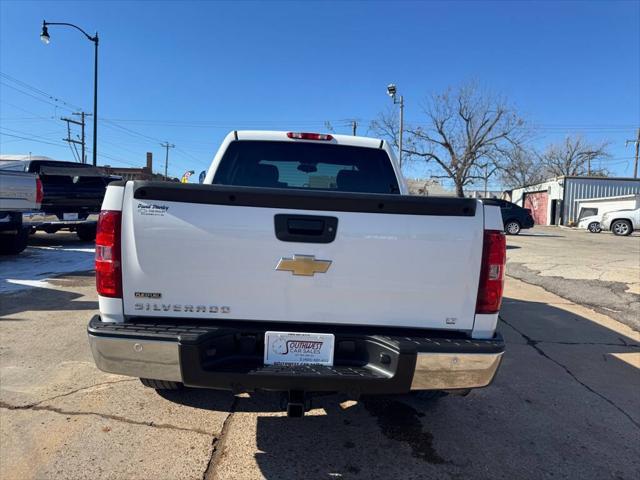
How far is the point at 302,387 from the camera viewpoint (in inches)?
89.7

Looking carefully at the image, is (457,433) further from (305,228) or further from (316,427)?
(305,228)

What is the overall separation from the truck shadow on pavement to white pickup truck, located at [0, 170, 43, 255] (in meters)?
7.49

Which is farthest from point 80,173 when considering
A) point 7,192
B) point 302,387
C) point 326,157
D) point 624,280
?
point 624,280

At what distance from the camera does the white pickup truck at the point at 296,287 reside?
2289mm

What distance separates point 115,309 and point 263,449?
4.34 ft

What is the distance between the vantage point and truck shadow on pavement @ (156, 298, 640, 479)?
2.71 meters

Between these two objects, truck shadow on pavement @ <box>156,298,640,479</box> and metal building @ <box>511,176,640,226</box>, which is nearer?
truck shadow on pavement @ <box>156,298,640,479</box>

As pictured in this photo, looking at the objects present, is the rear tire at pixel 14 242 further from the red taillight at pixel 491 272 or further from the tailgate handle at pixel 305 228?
the red taillight at pixel 491 272

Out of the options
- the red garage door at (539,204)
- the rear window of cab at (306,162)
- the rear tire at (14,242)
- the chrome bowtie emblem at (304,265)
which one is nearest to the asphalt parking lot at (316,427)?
the chrome bowtie emblem at (304,265)

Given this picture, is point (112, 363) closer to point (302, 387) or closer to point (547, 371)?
point (302, 387)

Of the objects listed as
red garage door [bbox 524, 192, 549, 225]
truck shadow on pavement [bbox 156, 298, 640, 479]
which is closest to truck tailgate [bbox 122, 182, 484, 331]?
truck shadow on pavement [bbox 156, 298, 640, 479]

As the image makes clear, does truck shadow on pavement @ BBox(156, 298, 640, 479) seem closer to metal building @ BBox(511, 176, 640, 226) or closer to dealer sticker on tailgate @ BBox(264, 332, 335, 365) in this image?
dealer sticker on tailgate @ BBox(264, 332, 335, 365)

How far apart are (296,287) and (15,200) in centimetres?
897

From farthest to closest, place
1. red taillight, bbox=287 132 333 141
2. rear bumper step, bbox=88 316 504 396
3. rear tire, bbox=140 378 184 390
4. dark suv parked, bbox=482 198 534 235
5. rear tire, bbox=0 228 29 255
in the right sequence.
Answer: dark suv parked, bbox=482 198 534 235
rear tire, bbox=0 228 29 255
red taillight, bbox=287 132 333 141
rear tire, bbox=140 378 184 390
rear bumper step, bbox=88 316 504 396
